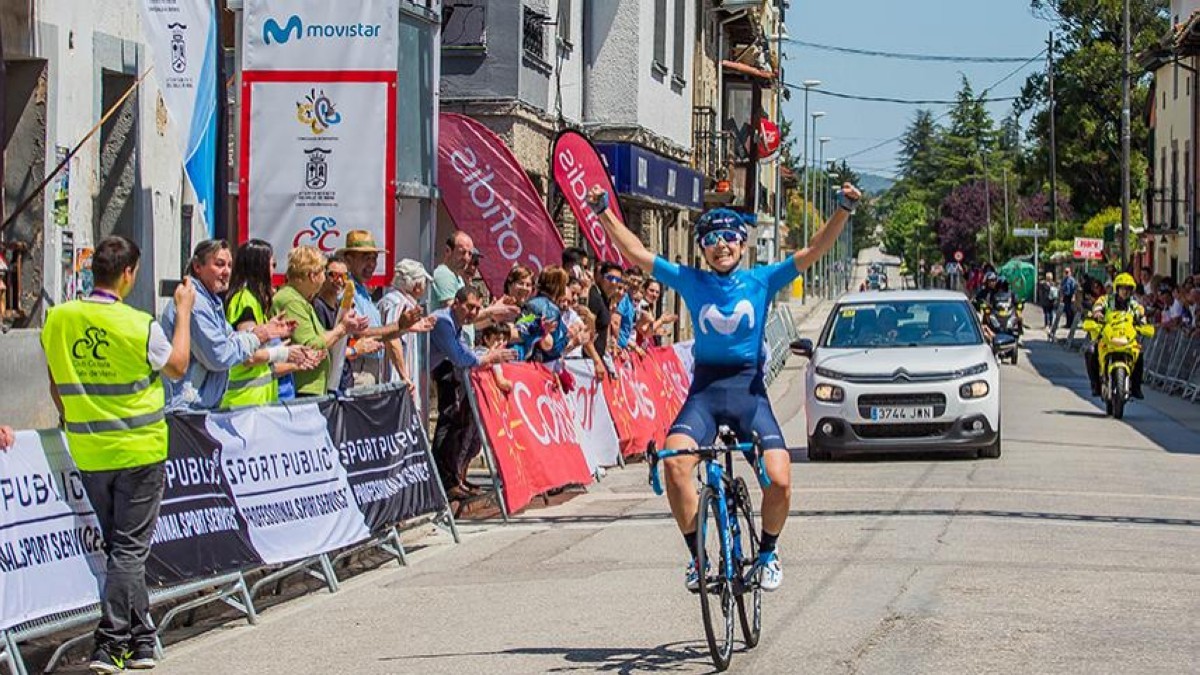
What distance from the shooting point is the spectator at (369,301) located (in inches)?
487

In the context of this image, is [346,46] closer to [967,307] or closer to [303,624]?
[303,624]

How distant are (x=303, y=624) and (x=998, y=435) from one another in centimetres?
970

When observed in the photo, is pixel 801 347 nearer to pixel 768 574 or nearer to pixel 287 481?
pixel 287 481

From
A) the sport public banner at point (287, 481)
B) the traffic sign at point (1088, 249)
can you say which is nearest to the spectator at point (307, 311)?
the sport public banner at point (287, 481)

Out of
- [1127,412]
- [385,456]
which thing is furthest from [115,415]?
[1127,412]

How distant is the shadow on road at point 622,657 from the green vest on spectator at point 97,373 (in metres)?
1.54

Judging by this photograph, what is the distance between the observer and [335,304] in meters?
12.9

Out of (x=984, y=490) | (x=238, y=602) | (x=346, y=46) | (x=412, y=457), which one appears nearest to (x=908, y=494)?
(x=984, y=490)

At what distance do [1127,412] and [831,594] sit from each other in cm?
1824

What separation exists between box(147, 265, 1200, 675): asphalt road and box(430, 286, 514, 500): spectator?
21.3 inches

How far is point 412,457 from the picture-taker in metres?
13.0

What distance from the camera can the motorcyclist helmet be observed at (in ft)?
30.5

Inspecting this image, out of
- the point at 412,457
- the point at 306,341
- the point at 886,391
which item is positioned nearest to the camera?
the point at 306,341

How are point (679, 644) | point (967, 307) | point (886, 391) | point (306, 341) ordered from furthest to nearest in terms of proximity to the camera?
point (967, 307) → point (886, 391) → point (306, 341) → point (679, 644)
